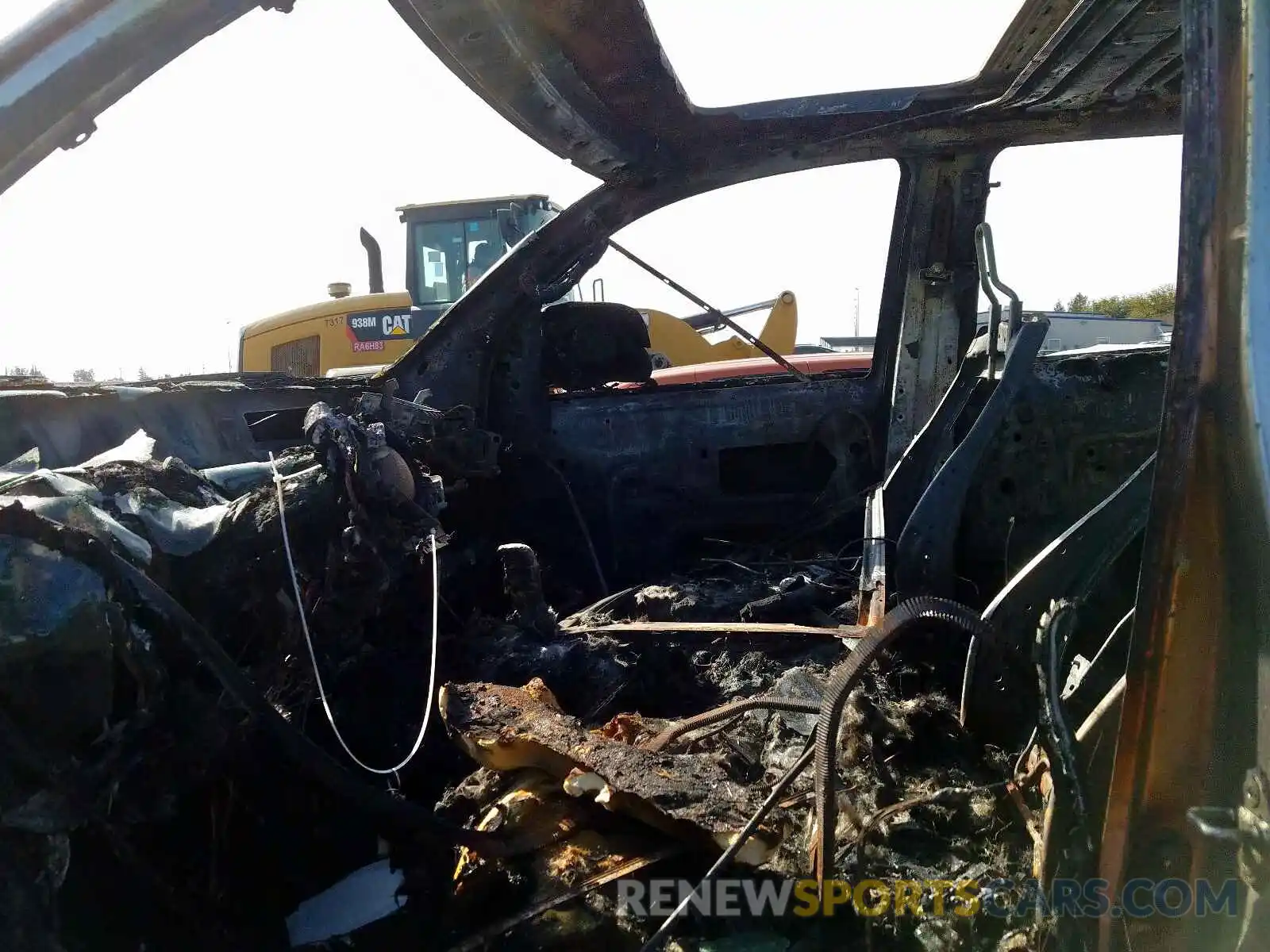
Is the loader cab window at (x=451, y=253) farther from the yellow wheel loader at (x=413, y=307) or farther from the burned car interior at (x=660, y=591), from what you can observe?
the burned car interior at (x=660, y=591)

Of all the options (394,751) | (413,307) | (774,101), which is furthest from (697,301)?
(413,307)

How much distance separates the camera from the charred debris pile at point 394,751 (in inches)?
55.4

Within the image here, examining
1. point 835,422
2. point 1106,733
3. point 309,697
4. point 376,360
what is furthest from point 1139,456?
point 376,360

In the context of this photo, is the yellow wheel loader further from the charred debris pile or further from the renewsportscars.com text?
the renewsportscars.com text

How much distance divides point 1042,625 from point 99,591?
5.09 ft

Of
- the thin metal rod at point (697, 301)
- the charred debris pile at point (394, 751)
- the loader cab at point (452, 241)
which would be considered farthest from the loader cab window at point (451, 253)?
the charred debris pile at point (394, 751)

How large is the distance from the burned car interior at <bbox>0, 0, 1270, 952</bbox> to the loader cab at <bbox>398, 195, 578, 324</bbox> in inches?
265

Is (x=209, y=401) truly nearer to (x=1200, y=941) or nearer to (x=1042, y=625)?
(x=1042, y=625)

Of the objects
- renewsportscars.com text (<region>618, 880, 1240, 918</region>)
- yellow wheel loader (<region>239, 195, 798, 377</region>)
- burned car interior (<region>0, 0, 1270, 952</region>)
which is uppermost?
yellow wheel loader (<region>239, 195, 798, 377</region>)

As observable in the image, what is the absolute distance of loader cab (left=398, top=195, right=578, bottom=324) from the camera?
390 inches

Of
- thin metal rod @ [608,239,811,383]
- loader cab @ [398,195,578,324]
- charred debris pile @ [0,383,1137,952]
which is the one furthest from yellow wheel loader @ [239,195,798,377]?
charred debris pile @ [0,383,1137,952]

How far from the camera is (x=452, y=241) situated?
10109 millimetres

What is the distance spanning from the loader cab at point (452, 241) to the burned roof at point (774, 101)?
6.75m

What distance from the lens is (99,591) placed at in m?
1.43
